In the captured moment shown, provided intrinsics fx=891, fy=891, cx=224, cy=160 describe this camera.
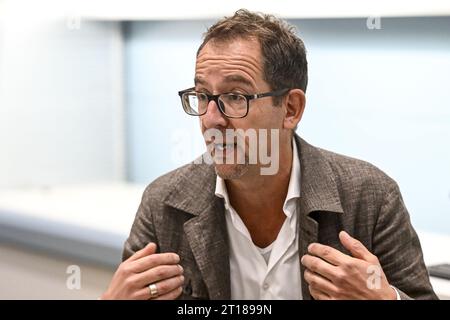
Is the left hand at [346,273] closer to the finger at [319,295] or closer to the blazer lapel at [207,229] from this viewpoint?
the finger at [319,295]

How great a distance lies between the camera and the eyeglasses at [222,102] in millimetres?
1548

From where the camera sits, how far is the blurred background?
6.68 feet

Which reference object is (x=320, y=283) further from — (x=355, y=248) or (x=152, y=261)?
→ (x=152, y=261)

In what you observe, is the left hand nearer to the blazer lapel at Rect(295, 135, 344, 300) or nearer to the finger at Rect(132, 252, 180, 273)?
the blazer lapel at Rect(295, 135, 344, 300)

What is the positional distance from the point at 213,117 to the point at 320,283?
1.11 ft

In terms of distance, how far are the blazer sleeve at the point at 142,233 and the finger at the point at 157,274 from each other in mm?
164

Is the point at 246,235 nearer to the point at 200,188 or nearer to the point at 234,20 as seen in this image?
the point at 200,188

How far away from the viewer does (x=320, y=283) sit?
1463 millimetres

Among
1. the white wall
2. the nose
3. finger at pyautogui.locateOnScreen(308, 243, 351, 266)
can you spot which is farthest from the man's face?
the white wall

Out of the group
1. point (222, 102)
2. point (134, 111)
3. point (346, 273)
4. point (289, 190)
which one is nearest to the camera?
point (346, 273)

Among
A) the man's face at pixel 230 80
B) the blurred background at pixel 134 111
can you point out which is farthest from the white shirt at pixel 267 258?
the blurred background at pixel 134 111

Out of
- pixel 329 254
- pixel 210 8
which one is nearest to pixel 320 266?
pixel 329 254
